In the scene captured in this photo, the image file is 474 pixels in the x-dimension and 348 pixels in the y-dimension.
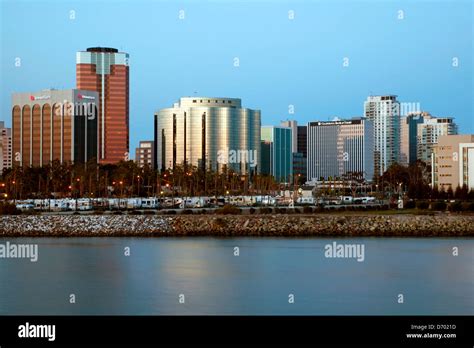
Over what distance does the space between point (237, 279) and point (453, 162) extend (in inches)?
3622

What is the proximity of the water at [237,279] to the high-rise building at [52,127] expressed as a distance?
13970 centimetres

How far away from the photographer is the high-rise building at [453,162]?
122 m

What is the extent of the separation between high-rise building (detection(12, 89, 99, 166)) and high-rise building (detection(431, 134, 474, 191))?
8751cm

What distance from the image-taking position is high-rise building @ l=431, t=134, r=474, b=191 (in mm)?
122438

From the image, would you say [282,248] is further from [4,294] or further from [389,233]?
[4,294]

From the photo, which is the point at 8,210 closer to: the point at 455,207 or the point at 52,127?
the point at 455,207

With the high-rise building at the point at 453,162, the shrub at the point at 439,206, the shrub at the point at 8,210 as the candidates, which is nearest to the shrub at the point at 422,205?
the shrub at the point at 439,206

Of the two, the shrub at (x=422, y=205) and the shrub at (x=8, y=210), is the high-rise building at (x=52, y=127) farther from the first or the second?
the shrub at (x=8, y=210)

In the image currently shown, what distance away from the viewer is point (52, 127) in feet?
641

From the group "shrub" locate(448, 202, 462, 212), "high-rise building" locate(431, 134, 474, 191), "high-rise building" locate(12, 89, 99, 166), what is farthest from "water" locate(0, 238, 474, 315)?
"high-rise building" locate(12, 89, 99, 166)

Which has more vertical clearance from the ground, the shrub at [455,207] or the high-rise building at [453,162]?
the high-rise building at [453,162]

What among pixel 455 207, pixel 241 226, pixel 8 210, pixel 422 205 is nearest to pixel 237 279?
pixel 241 226
